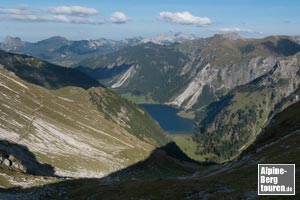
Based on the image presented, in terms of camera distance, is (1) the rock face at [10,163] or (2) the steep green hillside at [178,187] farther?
(1) the rock face at [10,163]

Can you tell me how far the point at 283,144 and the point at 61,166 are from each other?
76719mm

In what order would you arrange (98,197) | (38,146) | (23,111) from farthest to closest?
(23,111) → (38,146) → (98,197)

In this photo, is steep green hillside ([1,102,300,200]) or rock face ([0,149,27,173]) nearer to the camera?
steep green hillside ([1,102,300,200])

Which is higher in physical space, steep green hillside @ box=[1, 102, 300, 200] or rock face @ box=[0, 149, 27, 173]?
steep green hillside @ box=[1, 102, 300, 200]

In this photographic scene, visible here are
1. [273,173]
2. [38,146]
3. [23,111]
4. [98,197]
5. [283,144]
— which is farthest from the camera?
[23,111]

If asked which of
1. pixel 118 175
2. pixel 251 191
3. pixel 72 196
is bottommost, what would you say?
pixel 118 175

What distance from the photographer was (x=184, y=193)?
60.0m

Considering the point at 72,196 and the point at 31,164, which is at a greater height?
the point at 72,196

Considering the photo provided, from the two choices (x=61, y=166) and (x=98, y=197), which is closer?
(x=98, y=197)

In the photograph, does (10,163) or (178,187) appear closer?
(178,187)

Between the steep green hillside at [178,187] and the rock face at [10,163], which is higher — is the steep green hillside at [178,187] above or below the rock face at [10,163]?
above

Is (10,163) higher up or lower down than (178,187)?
lower down

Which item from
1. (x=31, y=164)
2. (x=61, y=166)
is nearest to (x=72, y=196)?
(x=31, y=164)

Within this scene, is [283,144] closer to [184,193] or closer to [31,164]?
[184,193]
